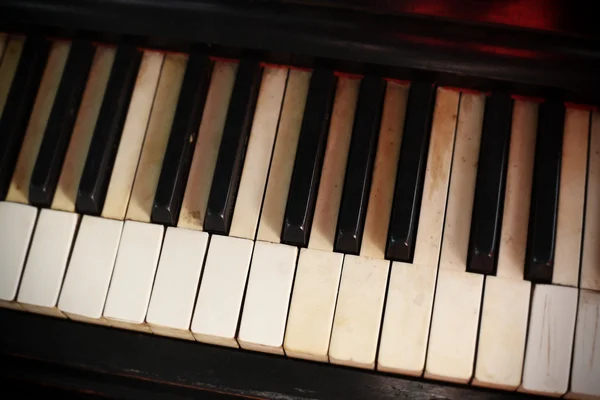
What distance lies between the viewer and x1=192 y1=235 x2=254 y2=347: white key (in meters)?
1.03

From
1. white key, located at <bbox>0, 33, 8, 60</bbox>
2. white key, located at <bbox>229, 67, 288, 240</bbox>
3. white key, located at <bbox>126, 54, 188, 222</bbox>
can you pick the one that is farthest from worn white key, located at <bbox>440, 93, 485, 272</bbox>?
white key, located at <bbox>0, 33, 8, 60</bbox>

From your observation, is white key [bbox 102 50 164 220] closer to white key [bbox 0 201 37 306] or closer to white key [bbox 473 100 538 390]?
white key [bbox 0 201 37 306]

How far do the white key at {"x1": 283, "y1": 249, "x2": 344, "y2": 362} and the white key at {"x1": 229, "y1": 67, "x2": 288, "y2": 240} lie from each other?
12 cm

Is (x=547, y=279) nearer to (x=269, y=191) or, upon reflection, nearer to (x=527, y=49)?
(x=527, y=49)

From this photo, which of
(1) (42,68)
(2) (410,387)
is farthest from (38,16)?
(2) (410,387)

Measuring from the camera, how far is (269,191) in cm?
108

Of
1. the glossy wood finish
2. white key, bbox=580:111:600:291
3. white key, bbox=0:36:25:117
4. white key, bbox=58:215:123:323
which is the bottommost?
the glossy wood finish

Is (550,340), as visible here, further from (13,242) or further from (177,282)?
(13,242)

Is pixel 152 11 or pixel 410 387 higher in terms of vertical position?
pixel 152 11

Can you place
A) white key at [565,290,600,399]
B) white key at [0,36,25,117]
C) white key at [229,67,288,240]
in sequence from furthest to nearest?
white key at [0,36,25,117] < white key at [229,67,288,240] < white key at [565,290,600,399]

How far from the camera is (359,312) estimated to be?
101cm

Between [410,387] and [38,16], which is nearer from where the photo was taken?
[410,387]

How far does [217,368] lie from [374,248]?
37cm

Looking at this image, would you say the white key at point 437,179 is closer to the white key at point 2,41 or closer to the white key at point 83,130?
the white key at point 83,130
